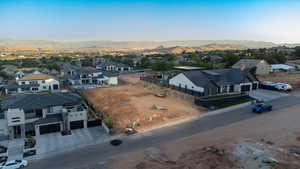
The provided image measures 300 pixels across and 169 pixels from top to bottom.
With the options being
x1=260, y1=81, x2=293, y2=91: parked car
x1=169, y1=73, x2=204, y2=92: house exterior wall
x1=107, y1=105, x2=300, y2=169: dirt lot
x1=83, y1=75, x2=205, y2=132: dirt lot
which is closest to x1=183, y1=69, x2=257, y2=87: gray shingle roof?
x1=169, y1=73, x2=204, y2=92: house exterior wall

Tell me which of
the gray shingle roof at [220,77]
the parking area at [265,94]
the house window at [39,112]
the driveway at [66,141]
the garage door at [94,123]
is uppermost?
the gray shingle roof at [220,77]

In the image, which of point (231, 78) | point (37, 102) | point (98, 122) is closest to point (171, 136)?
point (98, 122)

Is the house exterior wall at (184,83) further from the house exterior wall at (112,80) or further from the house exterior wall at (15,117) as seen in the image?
the house exterior wall at (15,117)

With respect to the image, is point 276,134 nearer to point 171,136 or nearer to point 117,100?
point 171,136

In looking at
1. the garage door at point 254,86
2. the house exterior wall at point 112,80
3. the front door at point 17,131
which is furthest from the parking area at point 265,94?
the front door at point 17,131

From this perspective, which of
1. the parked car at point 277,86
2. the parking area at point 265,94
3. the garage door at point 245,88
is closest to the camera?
the parking area at point 265,94

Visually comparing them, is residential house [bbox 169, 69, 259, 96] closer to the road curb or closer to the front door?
the road curb

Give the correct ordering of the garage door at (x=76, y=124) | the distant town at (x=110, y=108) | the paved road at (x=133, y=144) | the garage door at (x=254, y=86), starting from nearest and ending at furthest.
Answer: the paved road at (x=133, y=144) < the distant town at (x=110, y=108) < the garage door at (x=76, y=124) < the garage door at (x=254, y=86)
